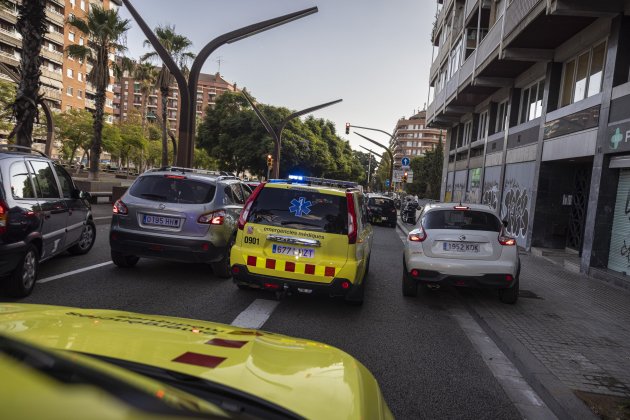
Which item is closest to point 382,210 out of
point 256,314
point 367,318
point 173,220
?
point 173,220

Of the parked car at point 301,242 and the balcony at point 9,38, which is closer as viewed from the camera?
the parked car at point 301,242

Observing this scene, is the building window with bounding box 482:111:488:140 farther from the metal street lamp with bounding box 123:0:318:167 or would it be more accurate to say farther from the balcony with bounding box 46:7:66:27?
the balcony with bounding box 46:7:66:27

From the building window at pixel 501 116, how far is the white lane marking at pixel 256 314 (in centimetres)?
1685

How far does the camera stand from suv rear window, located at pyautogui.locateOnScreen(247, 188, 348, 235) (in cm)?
611

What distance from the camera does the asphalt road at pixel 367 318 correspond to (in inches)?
154

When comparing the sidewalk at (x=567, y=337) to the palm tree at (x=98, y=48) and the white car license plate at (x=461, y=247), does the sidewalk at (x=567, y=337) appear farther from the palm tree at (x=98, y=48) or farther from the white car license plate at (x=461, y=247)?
the palm tree at (x=98, y=48)

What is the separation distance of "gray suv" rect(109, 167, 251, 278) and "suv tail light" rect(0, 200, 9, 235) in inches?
75.1

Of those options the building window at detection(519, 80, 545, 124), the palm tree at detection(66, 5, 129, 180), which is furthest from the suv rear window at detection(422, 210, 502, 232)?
the palm tree at detection(66, 5, 129, 180)

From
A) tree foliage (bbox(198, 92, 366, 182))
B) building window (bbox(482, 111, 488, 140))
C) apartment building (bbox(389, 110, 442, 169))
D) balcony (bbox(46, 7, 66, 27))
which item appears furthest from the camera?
apartment building (bbox(389, 110, 442, 169))

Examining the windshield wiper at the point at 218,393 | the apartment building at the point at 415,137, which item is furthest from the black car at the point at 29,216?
the apartment building at the point at 415,137

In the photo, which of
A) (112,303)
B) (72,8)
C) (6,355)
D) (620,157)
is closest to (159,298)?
(112,303)

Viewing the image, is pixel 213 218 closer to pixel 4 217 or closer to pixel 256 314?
pixel 256 314

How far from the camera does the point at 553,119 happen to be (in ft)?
46.2

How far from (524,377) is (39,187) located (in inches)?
253
